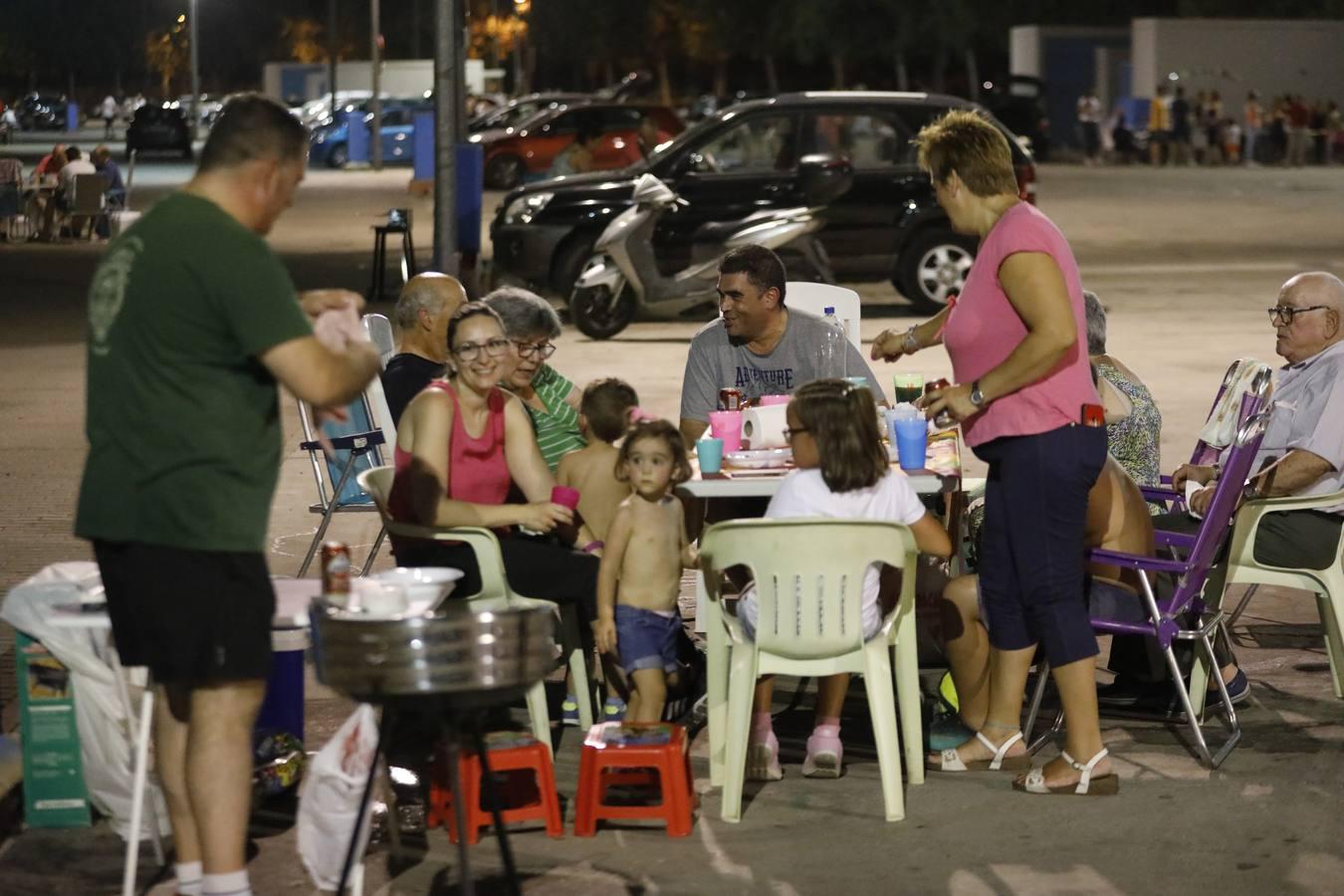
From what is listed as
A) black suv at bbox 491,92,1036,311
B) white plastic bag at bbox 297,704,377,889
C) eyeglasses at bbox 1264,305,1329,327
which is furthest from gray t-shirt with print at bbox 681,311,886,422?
black suv at bbox 491,92,1036,311

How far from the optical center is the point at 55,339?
1577cm

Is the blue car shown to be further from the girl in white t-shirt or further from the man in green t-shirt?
the man in green t-shirt

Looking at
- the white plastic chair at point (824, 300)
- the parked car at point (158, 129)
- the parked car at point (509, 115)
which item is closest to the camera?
the white plastic chair at point (824, 300)

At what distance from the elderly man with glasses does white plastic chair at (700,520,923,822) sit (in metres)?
1.35

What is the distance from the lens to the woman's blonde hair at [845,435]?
211 inches

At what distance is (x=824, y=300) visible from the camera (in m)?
8.72

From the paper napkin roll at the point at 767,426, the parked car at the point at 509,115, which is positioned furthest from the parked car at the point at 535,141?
the paper napkin roll at the point at 767,426

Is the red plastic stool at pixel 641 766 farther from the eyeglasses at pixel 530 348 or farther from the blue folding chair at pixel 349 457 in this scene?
the blue folding chair at pixel 349 457

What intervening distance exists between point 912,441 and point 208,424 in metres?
2.51

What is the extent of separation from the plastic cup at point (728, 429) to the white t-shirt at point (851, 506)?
957 mm

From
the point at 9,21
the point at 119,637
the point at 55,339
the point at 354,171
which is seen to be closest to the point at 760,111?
the point at 55,339

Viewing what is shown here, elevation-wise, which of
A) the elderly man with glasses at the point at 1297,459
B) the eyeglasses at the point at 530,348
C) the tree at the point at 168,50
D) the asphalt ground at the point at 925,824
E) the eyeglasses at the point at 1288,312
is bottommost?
the asphalt ground at the point at 925,824

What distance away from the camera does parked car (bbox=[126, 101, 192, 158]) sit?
45.9m

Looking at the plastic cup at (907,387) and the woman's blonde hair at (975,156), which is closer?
the woman's blonde hair at (975,156)
